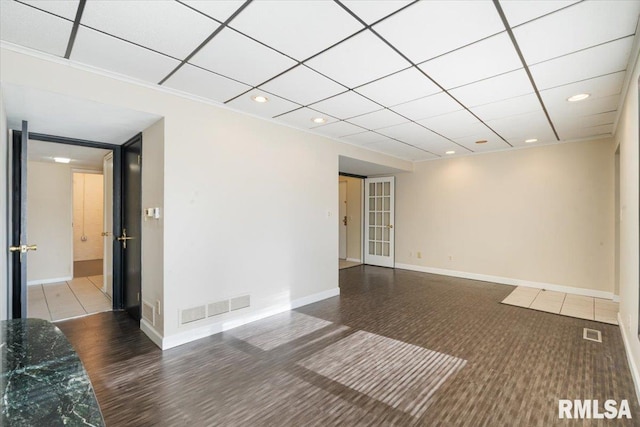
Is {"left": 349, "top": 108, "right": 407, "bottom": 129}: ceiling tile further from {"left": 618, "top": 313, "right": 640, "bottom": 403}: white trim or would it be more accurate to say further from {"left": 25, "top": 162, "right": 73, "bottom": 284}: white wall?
{"left": 25, "top": 162, "right": 73, "bottom": 284}: white wall

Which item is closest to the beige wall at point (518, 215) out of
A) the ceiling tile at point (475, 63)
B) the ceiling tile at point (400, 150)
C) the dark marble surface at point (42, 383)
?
the ceiling tile at point (400, 150)

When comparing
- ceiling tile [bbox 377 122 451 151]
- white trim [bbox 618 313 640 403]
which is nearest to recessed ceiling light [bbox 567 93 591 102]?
ceiling tile [bbox 377 122 451 151]

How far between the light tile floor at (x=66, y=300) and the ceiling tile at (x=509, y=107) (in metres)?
5.48

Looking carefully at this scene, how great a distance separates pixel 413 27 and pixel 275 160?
240 cm

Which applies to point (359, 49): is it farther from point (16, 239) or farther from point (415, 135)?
point (16, 239)

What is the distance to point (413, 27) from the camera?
198 centimetres

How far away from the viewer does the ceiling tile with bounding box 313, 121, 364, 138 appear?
414 cm

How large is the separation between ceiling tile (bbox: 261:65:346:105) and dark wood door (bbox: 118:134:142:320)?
1.84 m

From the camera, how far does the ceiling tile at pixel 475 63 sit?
2190 mm

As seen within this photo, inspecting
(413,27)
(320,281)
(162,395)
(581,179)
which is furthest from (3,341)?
(581,179)

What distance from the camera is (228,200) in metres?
3.49

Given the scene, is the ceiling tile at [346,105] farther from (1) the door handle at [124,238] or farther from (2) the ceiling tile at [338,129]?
(1) the door handle at [124,238]

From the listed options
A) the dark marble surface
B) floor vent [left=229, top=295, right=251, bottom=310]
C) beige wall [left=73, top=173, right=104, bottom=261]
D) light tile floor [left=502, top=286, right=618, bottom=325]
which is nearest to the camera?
the dark marble surface

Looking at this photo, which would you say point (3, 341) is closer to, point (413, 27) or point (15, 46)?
point (15, 46)
